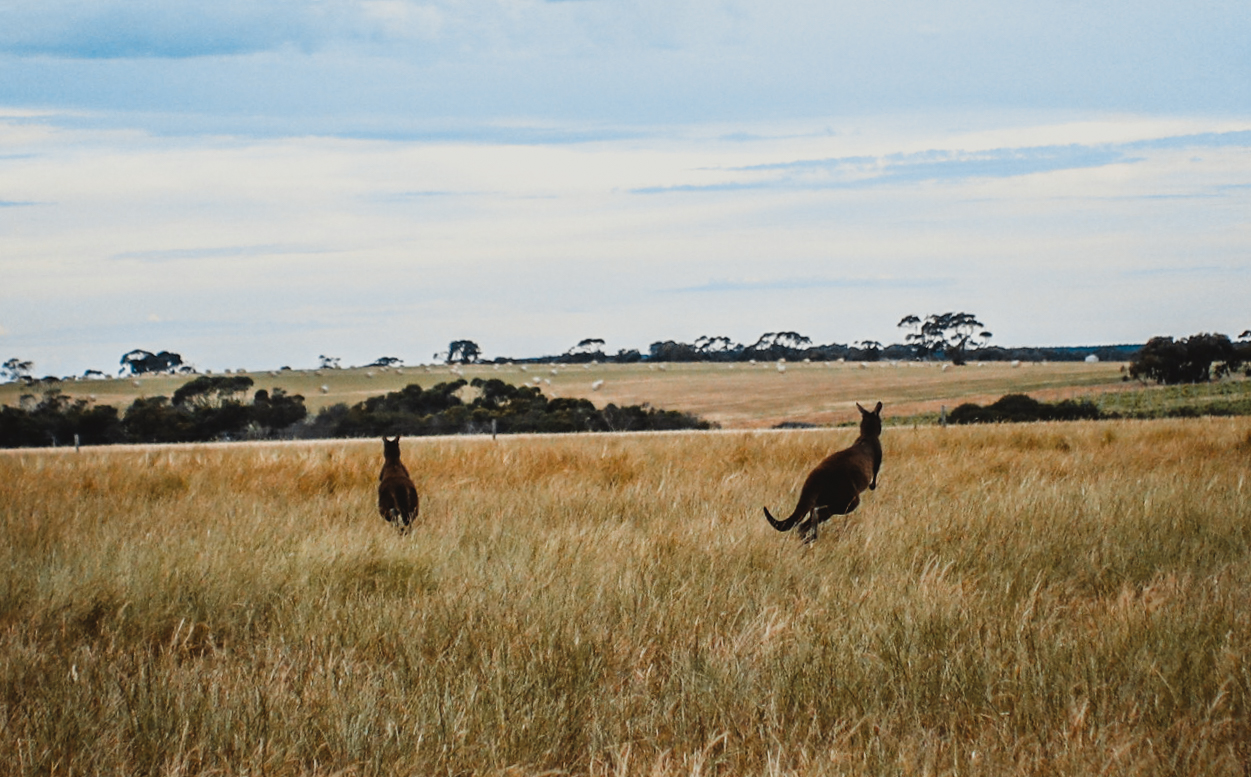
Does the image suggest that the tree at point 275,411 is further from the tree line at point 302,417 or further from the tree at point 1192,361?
the tree at point 1192,361

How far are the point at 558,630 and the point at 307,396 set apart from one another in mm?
66166

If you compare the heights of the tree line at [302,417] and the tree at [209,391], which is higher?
the tree at [209,391]

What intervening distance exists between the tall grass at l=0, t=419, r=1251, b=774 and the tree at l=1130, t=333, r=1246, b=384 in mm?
50509

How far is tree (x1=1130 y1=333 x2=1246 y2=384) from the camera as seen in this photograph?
54188mm

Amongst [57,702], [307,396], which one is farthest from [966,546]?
[307,396]

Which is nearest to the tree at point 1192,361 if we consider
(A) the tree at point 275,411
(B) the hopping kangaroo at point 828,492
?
(A) the tree at point 275,411

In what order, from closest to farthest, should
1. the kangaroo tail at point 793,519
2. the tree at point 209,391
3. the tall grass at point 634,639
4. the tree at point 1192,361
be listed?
1. the tall grass at point 634,639
2. the kangaroo tail at point 793,519
3. the tree at point 1192,361
4. the tree at point 209,391

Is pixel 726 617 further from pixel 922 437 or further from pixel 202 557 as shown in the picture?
pixel 922 437

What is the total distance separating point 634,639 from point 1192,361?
5772 cm

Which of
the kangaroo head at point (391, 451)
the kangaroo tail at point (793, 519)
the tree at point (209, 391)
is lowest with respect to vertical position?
the kangaroo tail at point (793, 519)

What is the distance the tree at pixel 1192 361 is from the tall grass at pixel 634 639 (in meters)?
50.5

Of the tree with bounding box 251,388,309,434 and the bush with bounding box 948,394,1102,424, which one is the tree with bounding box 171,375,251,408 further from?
the bush with bounding box 948,394,1102,424

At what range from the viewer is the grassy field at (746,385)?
5231cm

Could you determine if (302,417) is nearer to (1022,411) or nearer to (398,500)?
(1022,411)
